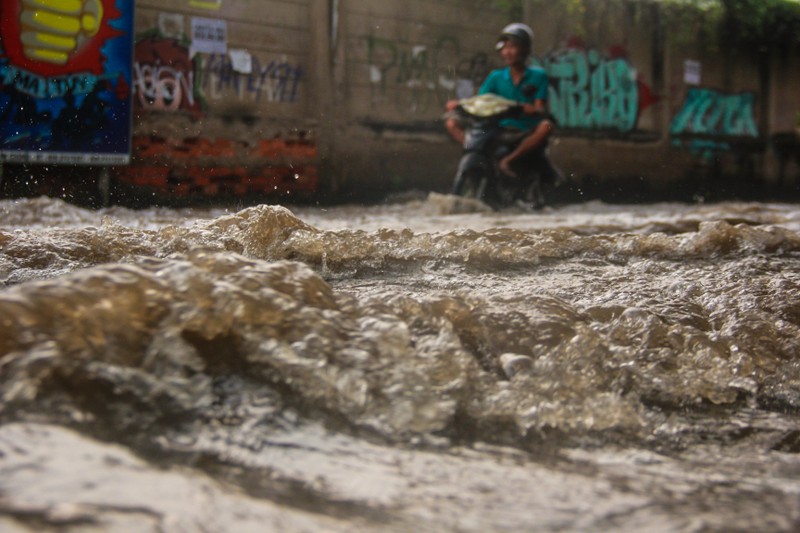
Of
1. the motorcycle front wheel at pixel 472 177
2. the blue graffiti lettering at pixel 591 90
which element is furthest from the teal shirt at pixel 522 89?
the blue graffiti lettering at pixel 591 90

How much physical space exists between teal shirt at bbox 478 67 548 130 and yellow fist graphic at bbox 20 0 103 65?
3.65m

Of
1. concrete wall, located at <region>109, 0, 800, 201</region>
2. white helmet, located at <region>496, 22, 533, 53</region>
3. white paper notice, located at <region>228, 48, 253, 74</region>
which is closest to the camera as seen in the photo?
concrete wall, located at <region>109, 0, 800, 201</region>

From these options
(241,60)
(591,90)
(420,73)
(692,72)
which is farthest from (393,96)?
(692,72)

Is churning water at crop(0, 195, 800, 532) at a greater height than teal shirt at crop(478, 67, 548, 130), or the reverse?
teal shirt at crop(478, 67, 548, 130)

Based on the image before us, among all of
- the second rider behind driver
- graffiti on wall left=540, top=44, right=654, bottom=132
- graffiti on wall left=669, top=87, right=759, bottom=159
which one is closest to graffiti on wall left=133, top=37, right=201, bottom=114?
the second rider behind driver

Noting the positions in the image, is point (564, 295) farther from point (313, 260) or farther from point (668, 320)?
point (313, 260)

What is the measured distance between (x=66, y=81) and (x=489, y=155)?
12.6 ft

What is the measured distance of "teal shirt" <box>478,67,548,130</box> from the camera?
8.19 metres

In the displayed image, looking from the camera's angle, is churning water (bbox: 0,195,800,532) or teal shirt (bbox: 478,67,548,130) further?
teal shirt (bbox: 478,67,548,130)

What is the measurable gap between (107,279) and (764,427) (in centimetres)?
144

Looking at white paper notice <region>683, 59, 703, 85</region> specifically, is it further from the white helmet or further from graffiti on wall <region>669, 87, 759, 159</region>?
the white helmet

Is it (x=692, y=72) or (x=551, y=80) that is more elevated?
(x=692, y=72)

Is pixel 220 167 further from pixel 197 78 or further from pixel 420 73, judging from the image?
pixel 420 73

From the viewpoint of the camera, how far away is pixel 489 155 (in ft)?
26.9
